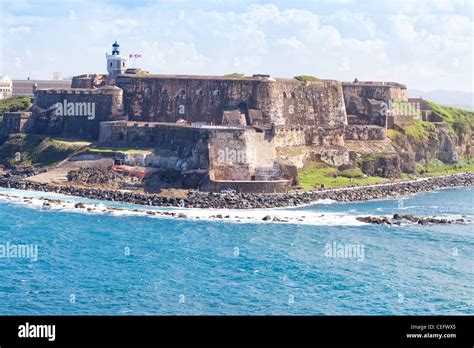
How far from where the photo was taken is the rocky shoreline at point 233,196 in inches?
2301

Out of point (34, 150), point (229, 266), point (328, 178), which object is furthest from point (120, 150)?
point (229, 266)

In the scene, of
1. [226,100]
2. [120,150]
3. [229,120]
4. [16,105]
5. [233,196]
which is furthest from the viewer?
[16,105]

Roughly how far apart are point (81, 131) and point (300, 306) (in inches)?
1977

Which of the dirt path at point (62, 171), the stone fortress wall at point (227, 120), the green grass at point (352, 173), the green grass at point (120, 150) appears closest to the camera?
the stone fortress wall at point (227, 120)

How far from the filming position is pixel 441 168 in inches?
3351

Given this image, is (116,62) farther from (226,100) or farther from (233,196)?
(233,196)

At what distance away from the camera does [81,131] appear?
78438 millimetres

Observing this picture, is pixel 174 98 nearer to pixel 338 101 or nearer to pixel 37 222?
pixel 338 101

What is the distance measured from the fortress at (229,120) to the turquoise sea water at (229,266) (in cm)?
1001

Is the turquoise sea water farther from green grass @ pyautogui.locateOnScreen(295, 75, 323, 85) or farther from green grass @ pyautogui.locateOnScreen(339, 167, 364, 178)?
green grass @ pyautogui.locateOnScreen(295, 75, 323, 85)

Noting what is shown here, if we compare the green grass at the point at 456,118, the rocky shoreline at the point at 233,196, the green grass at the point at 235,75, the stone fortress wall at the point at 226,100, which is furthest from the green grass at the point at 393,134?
the green grass at the point at 235,75

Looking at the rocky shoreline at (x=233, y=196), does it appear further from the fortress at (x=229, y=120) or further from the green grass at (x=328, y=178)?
the fortress at (x=229, y=120)

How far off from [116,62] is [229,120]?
59.0ft
